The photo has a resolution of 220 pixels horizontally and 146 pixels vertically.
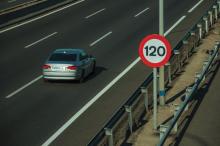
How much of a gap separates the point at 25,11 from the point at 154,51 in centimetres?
2645

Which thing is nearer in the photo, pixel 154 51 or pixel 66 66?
pixel 154 51

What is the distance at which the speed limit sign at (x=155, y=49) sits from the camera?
16172mm

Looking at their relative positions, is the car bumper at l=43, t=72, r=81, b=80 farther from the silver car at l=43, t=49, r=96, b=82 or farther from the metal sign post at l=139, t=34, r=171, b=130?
the metal sign post at l=139, t=34, r=171, b=130

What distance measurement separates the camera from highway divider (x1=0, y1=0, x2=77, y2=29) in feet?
128

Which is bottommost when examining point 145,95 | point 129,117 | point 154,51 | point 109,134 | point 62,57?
point 62,57

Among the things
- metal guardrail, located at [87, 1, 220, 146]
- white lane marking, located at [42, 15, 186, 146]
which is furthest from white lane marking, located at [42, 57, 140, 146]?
metal guardrail, located at [87, 1, 220, 146]

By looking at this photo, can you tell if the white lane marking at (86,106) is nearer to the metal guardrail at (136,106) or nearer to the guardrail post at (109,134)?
the metal guardrail at (136,106)

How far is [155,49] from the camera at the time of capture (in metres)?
16.3

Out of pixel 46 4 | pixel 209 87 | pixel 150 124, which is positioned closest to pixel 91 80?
pixel 209 87

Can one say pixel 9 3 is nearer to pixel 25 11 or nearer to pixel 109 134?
pixel 25 11

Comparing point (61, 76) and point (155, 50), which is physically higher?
point (155, 50)

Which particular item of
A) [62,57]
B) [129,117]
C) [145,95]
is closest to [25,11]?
[62,57]

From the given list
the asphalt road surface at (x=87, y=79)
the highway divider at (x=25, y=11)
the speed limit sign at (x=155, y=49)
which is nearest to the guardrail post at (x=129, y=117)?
the speed limit sign at (x=155, y=49)

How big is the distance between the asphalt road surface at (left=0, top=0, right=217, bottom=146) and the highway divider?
2.38 ft
